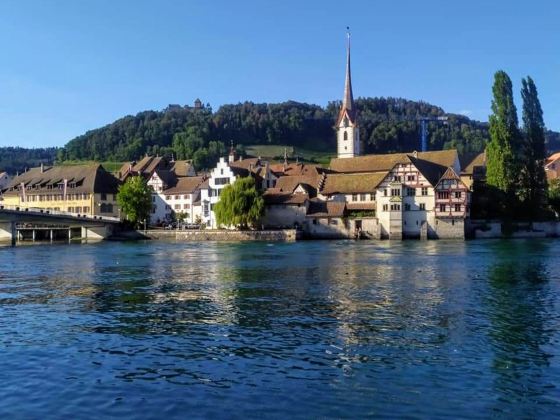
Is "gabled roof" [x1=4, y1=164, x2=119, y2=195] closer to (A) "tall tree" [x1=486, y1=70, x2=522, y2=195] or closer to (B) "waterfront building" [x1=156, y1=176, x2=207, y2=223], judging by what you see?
(B) "waterfront building" [x1=156, y1=176, x2=207, y2=223]

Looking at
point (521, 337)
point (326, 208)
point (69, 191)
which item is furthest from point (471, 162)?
point (521, 337)

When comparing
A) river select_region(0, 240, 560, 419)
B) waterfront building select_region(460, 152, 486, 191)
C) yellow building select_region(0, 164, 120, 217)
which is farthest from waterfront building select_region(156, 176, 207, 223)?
river select_region(0, 240, 560, 419)

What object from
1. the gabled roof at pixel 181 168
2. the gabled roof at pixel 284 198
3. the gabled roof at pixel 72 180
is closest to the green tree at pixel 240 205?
the gabled roof at pixel 284 198

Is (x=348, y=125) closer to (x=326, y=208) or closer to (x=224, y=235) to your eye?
(x=326, y=208)

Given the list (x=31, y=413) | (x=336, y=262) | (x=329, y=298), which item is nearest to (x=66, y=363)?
(x=31, y=413)

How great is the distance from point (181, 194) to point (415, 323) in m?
98.0

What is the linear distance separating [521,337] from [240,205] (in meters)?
76.8

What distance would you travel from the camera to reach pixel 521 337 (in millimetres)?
24281

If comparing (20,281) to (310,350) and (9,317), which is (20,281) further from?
(310,350)

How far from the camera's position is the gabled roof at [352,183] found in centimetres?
10412

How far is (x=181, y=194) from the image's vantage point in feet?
399

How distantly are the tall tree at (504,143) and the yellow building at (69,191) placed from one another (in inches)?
2725

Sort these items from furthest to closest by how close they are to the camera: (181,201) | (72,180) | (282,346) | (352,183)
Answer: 1. (72,180)
2. (181,201)
3. (352,183)
4. (282,346)

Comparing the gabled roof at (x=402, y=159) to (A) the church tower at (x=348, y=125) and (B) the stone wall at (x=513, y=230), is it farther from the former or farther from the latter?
(A) the church tower at (x=348, y=125)
